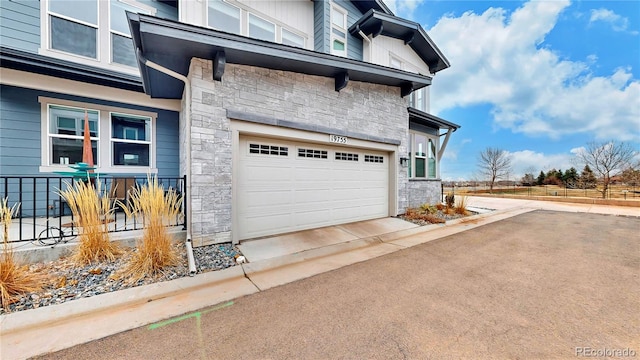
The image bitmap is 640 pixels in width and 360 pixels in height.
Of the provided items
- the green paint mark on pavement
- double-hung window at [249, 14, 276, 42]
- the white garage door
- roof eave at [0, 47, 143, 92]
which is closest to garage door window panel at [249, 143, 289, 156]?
the white garage door

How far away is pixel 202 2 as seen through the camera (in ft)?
21.0

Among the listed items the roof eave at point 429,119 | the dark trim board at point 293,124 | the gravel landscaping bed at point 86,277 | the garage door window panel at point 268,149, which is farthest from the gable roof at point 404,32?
the gravel landscaping bed at point 86,277

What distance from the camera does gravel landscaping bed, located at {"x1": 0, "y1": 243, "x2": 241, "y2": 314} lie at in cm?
277

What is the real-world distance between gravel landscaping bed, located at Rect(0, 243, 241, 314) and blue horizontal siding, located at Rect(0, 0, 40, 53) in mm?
5642

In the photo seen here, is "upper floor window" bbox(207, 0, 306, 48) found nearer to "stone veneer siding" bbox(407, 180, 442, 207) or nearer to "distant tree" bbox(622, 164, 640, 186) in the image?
"stone veneer siding" bbox(407, 180, 442, 207)

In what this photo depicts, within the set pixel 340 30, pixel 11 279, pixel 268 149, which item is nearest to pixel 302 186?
pixel 268 149

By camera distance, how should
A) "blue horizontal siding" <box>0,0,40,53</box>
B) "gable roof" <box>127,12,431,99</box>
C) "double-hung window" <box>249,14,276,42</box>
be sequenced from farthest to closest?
1. "double-hung window" <box>249,14,276,42</box>
2. "blue horizontal siding" <box>0,0,40,53</box>
3. "gable roof" <box>127,12,431,99</box>

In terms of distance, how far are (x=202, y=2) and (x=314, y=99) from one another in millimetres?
4179

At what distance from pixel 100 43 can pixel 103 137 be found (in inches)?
98.8

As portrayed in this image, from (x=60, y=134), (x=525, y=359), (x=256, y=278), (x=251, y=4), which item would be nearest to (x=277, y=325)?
(x=256, y=278)

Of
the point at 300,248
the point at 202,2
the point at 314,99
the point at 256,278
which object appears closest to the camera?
the point at 256,278

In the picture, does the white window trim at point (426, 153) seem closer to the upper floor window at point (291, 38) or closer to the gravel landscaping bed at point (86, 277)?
the upper floor window at point (291, 38)

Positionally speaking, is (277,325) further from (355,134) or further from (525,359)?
(355,134)

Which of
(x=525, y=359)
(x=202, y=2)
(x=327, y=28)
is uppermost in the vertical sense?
(x=327, y=28)
